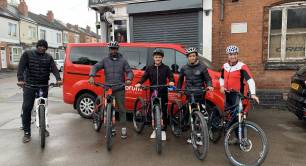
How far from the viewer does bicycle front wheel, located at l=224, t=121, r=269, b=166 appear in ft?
12.9

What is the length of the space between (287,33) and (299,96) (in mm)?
3581

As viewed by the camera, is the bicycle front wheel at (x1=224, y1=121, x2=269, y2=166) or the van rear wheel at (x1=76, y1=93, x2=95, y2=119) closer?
the bicycle front wheel at (x1=224, y1=121, x2=269, y2=166)

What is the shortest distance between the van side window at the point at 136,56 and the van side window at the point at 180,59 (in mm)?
755

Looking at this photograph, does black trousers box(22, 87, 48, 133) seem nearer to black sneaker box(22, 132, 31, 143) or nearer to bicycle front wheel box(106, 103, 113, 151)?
black sneaker box(22, 132, 31, 143)

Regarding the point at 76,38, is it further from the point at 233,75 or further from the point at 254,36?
the point at 233,75

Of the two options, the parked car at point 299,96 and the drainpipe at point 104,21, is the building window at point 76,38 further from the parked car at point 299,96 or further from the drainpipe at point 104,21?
the parked car at point 299,96

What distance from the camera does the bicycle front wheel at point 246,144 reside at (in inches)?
155

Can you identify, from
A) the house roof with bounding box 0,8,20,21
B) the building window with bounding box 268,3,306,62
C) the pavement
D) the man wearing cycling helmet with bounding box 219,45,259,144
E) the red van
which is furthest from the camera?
the house roof with bounding box 0,8,20,21

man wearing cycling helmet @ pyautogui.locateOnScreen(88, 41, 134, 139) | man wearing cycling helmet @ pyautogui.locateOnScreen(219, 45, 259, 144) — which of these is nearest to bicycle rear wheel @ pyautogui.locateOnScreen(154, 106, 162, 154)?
man wearing cycling helmet @ pyautogui.locateOnScreen(88, 41, 134, 139)

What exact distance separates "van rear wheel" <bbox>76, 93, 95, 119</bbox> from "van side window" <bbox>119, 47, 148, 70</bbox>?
131cm

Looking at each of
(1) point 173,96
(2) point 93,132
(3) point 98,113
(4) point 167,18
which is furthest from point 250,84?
(4) point 167,18

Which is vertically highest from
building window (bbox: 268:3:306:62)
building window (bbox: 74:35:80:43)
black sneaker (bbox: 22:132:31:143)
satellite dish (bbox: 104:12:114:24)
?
building window (bbox: 74:35:80:43)

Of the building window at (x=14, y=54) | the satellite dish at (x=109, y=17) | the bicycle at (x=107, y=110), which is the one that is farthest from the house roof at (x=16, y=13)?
the bicycle at (x=107, y=110)

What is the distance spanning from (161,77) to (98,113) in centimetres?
148
